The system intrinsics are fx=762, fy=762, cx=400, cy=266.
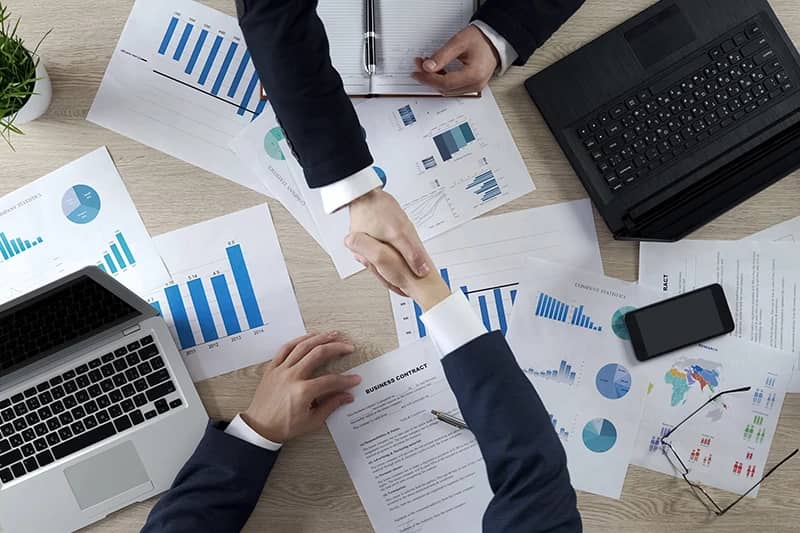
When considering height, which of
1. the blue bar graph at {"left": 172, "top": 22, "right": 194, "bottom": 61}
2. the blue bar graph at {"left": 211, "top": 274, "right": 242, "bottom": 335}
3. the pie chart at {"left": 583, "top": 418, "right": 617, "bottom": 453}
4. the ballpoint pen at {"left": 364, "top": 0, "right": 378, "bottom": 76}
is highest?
the blue bar graph at {"left": 172, "top": 22, "right": 194, "bottom": 61}

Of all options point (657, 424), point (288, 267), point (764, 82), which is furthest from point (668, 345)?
point (288, 267)

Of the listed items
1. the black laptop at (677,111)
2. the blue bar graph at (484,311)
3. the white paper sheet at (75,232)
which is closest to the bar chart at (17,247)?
the white paper sheet at (75,232)

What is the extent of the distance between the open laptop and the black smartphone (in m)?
0.68

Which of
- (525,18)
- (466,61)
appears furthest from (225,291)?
(525,18)

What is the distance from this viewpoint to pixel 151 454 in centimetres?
110

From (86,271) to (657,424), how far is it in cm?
85

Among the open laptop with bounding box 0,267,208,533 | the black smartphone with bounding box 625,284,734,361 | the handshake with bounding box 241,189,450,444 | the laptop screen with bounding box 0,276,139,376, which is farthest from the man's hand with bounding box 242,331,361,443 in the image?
the black smartphone with bounding box 625,284,734,361

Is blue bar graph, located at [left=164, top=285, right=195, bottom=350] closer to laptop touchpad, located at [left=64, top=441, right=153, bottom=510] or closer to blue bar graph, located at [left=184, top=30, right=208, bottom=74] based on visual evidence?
laptop touchpad, located at [left=64, top=441, right=153, bottom=510]

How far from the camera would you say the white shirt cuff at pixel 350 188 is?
1.05 m

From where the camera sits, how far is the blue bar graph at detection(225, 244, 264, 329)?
3.75 ft

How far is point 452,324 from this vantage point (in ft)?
3.34

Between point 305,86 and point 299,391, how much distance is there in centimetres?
43

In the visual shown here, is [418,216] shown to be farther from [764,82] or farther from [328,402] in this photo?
[764,82]

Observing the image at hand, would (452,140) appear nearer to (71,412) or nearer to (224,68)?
(224,68)
